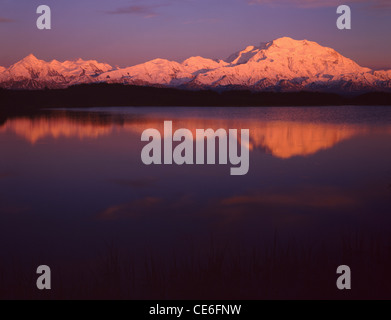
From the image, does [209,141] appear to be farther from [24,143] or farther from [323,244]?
[323,244]

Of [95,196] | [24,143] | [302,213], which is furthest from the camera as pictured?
[24,143]

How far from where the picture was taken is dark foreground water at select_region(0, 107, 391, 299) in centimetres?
1129

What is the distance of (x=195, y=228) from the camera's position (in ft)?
54.9

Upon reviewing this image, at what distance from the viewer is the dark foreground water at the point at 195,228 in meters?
11.3

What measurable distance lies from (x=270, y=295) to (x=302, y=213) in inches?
327

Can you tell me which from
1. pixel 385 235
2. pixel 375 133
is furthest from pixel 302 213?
pixel 375 133

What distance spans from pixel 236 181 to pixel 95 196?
27.5ft

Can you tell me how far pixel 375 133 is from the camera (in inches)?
2089

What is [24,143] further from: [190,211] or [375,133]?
[375,133]

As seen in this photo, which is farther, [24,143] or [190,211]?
[24,143]

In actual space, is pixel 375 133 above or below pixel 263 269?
above
